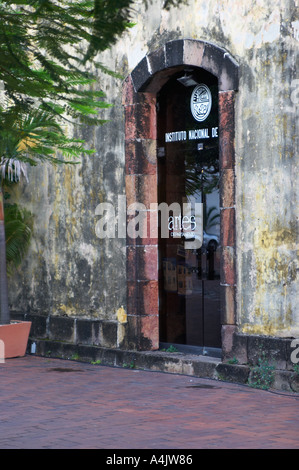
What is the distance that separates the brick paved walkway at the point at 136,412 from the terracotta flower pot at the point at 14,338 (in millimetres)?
1156

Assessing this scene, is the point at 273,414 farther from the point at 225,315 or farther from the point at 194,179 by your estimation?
the point at 194,179

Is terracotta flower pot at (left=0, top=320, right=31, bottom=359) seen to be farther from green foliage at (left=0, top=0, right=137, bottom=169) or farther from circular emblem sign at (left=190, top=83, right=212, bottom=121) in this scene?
green foliage at (left=0, top=0, right=137, bottom=169)

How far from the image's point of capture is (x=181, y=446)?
5.98m

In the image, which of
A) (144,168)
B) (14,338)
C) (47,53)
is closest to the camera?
(47,53)

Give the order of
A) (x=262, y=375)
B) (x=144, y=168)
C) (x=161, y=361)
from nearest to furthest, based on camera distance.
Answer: (x=262, y=375), (x=161, y=361), (x=144, y=168)

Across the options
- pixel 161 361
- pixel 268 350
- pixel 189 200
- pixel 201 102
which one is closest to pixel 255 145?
pixel 201 102

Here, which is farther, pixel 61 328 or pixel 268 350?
pixel 61 328

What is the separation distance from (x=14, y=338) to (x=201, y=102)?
163 inches

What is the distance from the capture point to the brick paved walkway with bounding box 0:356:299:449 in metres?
6.22

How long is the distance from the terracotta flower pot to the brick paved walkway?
1.16 m

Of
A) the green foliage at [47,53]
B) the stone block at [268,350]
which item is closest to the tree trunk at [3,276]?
the stone block at [268,350]

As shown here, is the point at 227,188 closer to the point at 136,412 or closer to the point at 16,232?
the point at 136,412

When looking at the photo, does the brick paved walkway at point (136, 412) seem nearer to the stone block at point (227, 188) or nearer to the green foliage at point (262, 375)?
the green foliage at point (262, 375)

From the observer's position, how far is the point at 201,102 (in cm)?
1036
